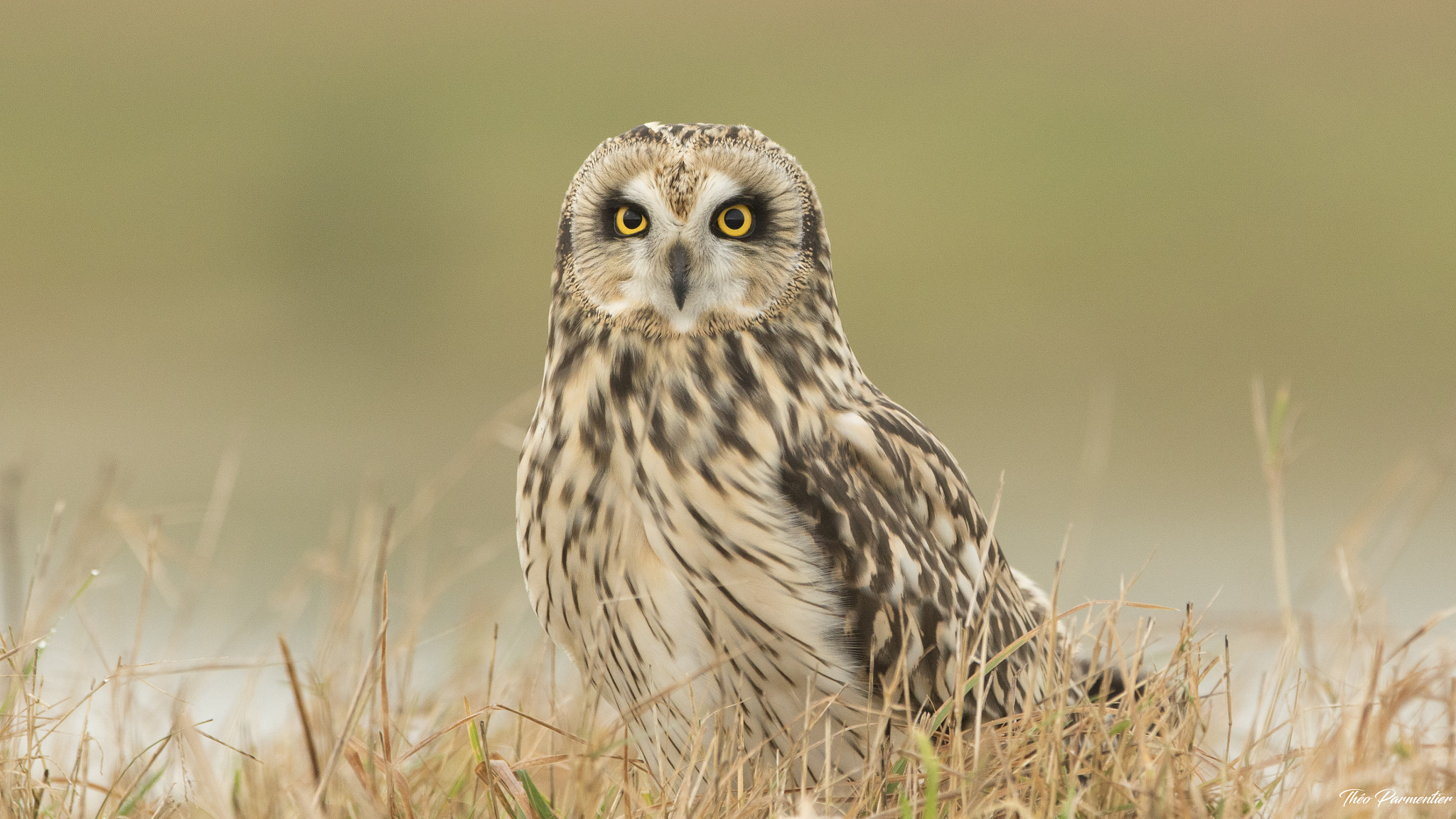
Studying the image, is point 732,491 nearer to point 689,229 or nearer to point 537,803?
point 689,229

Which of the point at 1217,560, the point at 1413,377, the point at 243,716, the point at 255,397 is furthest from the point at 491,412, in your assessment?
the point at 243,716

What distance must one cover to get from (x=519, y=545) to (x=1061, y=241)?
11218 millimetres

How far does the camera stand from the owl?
6.65ft

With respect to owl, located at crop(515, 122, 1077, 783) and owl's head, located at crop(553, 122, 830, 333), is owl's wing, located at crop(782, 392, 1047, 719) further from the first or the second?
owl's head, located at crop(553, 122, 830, 333)

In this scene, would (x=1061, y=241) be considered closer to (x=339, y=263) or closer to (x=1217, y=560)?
(x=339, y=263)

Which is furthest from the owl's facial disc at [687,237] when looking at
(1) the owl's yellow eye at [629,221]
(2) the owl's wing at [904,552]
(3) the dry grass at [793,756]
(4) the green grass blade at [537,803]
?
(4) the green grass blade at [537,803]

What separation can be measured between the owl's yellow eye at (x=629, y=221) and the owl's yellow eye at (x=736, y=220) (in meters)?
0.12

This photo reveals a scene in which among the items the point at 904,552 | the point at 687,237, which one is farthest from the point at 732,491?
the point at 687,237

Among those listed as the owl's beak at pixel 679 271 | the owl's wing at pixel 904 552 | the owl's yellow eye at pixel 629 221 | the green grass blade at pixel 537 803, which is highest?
the owl's yellow eye at pixel 629 221

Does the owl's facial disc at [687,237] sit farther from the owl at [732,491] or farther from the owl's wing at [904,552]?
the owl's wing at [904,552]

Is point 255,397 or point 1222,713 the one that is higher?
point 255,397

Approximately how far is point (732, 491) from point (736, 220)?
45 cm

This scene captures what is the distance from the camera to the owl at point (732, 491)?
203 centimetres

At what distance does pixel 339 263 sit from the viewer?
11430mm
